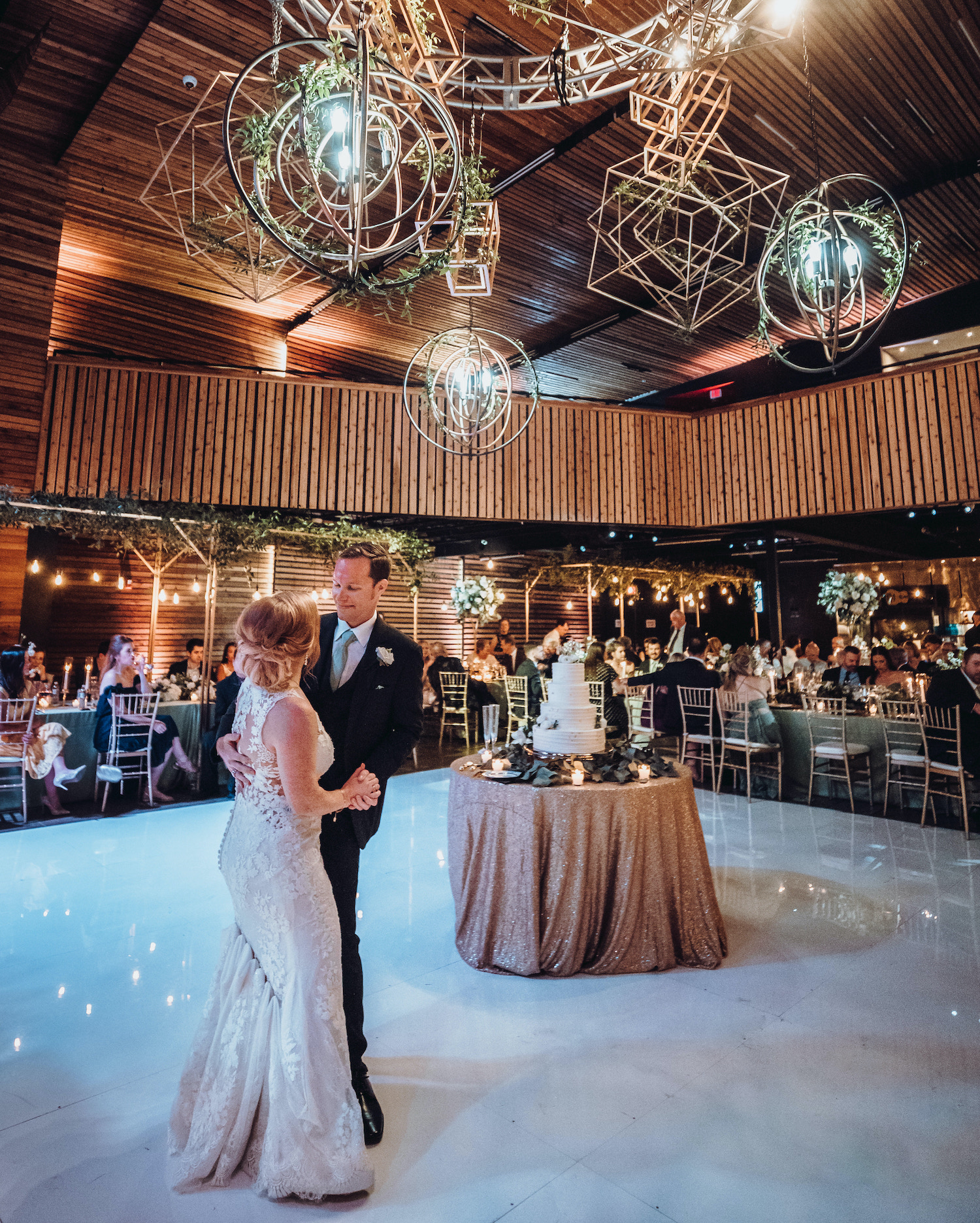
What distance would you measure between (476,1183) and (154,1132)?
3.57ft

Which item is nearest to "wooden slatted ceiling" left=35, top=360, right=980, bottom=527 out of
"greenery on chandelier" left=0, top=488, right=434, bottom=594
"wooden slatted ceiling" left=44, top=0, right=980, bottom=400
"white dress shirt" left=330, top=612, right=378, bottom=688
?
"greenery on chandelier" left=0, top=488, right=434, bottom=594

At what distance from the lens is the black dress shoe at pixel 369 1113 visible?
2.16 meters

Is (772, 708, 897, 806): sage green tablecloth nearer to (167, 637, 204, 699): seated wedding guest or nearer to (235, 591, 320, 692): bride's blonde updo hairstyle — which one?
(235, 591, 320, 692): bride's blonde updo hairstyle

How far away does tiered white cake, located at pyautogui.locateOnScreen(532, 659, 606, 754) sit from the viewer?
4070 mm

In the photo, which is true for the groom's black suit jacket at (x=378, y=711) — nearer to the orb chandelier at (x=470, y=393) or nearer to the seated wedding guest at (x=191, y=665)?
the orb chandelier at (x=470, y=393)

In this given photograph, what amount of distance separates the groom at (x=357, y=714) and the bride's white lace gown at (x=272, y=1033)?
27cm

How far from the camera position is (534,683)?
23.0 ft

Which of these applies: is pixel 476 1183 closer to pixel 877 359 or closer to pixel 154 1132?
pixel 154 1132

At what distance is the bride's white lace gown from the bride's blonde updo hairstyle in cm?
6

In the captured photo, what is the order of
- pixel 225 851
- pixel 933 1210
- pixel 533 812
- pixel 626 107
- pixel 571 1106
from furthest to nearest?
pixel 626 107 → pixel 533 812 → pixel 571 1106 → pixel 225 851 → pixel 933 1210

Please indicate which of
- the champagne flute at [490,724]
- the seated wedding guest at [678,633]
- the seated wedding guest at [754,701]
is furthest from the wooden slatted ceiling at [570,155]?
the champagne flute at [490,724]

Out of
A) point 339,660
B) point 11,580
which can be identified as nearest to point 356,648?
point 339,660

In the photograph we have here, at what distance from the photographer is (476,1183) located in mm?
1993

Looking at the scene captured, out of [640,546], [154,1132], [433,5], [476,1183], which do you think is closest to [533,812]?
[476,1183]
